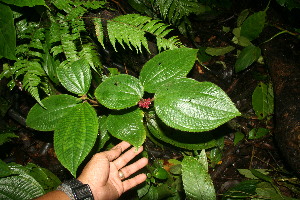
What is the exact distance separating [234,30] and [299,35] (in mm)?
774

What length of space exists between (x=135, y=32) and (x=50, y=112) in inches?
36.3

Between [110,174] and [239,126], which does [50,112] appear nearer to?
[110,174]

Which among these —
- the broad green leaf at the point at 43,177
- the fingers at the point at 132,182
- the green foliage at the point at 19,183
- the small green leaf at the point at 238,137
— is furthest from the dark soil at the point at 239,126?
the fingers at the point at 132,182

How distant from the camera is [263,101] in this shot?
9.29 feet

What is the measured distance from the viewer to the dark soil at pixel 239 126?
2.44 m

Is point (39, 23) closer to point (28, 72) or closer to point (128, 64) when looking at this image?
point (28, 72)

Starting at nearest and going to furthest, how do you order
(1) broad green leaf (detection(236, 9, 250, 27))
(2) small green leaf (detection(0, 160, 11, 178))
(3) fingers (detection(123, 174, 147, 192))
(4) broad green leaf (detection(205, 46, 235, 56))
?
(2) small green leaf (detection(0, 160, 11, 178)), (3) fingers (detection(123, 174, 147, 192)), (4) broad green leaf (detection(205, 46, 235, 56)), (1) broad green leaf (detection(236, 9, 250, 27))

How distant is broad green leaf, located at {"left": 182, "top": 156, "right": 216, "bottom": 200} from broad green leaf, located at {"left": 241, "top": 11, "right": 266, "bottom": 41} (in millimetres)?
1841

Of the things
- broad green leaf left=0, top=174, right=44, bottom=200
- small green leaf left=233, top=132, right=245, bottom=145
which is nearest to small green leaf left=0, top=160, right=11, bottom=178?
broad green leaf left=0, top=174, right=44, bottom=200

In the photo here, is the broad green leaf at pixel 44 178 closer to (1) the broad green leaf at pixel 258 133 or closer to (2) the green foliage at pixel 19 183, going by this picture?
(2) the green foliage at pixel 19 183

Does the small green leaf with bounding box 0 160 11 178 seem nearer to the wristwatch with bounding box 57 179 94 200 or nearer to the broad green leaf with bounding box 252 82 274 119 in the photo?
the wristwatch with bounding box 57 179 94 200

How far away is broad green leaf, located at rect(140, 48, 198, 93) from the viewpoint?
6.13 feet

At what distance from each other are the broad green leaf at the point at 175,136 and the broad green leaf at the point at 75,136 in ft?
2.27

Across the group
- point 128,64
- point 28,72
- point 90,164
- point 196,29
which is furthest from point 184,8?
point 90,164
